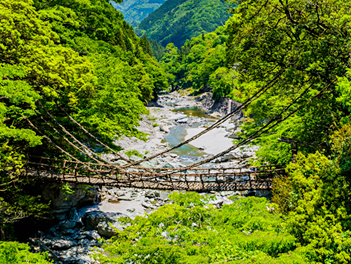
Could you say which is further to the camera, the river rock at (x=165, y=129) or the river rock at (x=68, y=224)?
the river rock at (x=165, y=129)

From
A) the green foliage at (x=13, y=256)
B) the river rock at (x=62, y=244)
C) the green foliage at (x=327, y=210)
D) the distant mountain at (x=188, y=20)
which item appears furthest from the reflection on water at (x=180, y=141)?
the distant mountain at (x=188, y=20)

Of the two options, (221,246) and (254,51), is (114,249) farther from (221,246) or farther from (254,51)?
(254,51)

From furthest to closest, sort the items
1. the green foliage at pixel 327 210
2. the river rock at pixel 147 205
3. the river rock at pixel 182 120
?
1. the river rock at pixel 182 120
2. the river rock at pixel 147 205
3. the green foliage at pixel 327 210

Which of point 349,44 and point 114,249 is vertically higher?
point 349,44

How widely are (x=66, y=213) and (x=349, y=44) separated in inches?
504

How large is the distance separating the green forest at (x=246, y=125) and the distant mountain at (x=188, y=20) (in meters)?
117

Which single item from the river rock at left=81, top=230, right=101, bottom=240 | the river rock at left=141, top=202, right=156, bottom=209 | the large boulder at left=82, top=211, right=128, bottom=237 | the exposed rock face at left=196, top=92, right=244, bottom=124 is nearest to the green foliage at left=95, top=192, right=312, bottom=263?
the large boulder at left=82, top=211, right=128, bottom=237

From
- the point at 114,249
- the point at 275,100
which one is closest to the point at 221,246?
the point at 114,249

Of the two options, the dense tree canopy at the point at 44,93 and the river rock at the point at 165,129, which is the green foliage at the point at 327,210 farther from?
the river rock at the point at 165,129

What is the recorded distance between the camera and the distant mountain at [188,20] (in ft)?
416

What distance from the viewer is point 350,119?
5.39 m

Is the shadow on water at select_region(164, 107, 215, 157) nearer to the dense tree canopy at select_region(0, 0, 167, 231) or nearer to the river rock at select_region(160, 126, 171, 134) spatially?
the river rock at select_region(160, 126, 171, 134)

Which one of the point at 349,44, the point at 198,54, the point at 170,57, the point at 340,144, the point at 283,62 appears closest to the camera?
the point at 340,144

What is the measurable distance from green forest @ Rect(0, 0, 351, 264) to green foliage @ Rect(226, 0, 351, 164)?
0.13 ft
